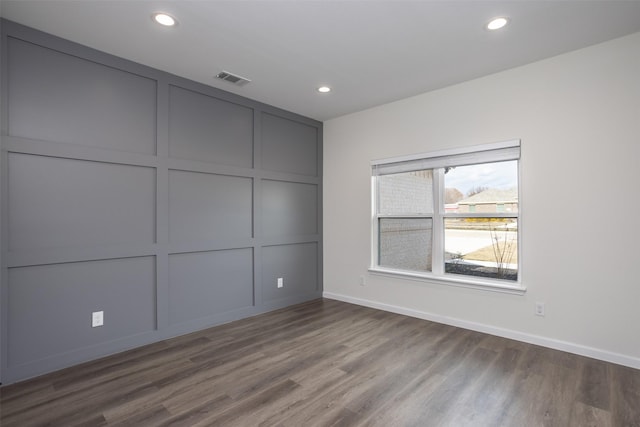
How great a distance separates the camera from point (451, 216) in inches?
146

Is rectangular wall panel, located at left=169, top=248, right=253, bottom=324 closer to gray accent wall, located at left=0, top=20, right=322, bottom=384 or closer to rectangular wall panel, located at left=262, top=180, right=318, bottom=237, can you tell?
gray accent wall, located at left=0, top=20, right=322, bottom=384

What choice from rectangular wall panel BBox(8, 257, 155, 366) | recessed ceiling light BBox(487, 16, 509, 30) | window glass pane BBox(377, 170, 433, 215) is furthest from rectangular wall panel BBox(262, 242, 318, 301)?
recessed ceiling light BBox(487, 16, 509, 30)

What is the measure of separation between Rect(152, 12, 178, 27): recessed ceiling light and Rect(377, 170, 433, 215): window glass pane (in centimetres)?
289

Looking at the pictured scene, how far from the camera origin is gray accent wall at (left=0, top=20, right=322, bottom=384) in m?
2.46

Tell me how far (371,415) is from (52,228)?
108 inches

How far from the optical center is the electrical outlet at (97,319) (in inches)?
109

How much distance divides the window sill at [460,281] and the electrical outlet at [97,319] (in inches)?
118

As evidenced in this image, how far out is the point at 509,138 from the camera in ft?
10.6

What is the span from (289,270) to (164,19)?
3.12 meters

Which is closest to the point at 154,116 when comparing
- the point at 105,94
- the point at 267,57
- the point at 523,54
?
the point at 105,94

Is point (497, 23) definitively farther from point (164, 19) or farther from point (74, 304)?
point (74, 304)

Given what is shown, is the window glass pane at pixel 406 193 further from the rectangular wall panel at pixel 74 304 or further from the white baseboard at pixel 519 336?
the rectangular wall panel at pixel 74 304

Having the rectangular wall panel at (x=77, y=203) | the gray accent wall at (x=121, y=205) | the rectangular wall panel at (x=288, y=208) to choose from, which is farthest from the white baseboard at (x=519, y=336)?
the rectangular wall panel at (x=77, y=203)

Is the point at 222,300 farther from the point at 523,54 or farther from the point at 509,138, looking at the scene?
the point at 523,54
